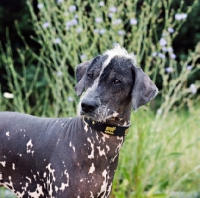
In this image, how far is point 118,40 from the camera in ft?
15.1

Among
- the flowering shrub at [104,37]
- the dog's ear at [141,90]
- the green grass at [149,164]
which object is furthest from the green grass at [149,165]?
the dog's ear at [141,90]

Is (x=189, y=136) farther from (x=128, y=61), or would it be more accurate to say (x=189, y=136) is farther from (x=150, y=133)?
(x=128, y=61)

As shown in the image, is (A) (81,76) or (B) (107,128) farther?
(A) (81,76)

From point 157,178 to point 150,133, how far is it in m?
0.48

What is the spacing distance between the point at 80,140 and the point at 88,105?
368 mm

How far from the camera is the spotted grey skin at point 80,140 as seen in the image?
8.92ft

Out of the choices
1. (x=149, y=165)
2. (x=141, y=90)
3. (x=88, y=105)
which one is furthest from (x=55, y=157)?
(x=149, y=165)

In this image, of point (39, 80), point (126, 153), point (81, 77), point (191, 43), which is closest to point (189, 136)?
point (126, 153)

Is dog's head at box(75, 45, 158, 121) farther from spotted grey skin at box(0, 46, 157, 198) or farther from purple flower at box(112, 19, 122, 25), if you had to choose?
purple flower at box(112, 19, 122, 25)

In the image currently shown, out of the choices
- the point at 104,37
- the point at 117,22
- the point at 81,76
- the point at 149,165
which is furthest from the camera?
the point at 104,37

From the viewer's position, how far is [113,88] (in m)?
2.71

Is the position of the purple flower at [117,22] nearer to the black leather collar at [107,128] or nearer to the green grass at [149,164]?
the green grass at [149,164]

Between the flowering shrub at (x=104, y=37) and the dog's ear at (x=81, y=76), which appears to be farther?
the flowering shrub at (x=104, y=37)

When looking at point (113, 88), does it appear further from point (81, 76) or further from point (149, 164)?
point (149, 164)
